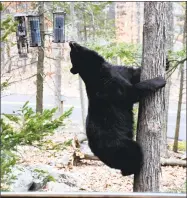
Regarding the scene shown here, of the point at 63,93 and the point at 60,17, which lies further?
the point at 63,93

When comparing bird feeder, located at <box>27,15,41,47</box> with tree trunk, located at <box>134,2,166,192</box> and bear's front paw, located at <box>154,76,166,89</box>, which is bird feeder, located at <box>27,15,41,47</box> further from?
bear's front paw, located at <box>154,76,166,89</box>

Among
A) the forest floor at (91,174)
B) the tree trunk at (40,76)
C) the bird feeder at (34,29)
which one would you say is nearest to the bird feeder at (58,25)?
the bird feeder at (34,29)

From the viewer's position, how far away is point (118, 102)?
7.57 feet

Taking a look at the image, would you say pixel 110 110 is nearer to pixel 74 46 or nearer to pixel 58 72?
pixel 74 46

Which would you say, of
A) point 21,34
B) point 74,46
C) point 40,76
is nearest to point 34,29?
point 21,34

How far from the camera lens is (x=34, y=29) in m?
2.63

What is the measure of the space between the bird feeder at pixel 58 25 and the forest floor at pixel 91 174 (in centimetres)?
105

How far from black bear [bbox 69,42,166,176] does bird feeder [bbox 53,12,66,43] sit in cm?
35

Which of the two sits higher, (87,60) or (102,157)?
(87,60)

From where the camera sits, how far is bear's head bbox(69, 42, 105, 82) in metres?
2.39

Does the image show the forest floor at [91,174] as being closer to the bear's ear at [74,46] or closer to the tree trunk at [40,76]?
the tree trunk at [40,76]

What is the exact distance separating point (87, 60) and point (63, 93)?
1.12m

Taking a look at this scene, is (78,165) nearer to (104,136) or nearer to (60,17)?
(104,136)

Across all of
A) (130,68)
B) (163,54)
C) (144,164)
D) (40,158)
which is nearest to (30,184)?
(40,158)
